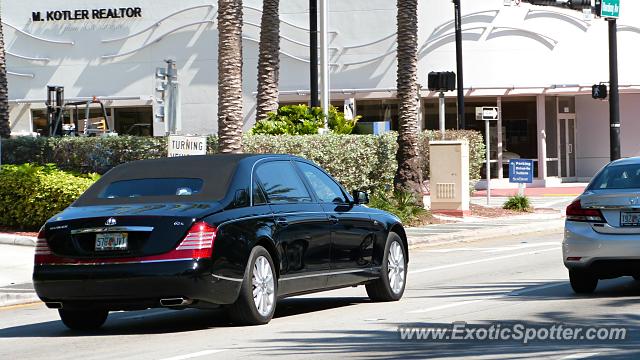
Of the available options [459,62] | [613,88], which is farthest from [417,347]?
[459,62]

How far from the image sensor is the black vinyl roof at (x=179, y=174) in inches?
479

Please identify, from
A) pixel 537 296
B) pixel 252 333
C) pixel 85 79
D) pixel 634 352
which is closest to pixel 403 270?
pixel 537 296

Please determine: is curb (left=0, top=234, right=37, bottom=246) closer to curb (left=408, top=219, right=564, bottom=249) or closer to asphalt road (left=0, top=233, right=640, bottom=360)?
asphalt road (left=0, top=233, right=640, bottom=360)

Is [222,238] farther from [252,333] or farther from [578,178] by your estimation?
[578,178]

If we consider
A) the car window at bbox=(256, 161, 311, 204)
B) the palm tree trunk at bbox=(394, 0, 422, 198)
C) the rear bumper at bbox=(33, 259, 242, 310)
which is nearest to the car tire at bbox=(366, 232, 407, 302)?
the car window at bbox=(256, 161, 311, 204)

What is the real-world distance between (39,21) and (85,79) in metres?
2.97

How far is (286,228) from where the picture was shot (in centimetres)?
1256

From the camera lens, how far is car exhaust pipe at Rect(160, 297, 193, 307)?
37.5ft

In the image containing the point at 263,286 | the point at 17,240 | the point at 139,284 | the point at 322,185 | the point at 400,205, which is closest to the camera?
the point at 139,284

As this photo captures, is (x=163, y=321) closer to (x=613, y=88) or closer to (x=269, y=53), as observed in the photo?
(x=269, y=53)

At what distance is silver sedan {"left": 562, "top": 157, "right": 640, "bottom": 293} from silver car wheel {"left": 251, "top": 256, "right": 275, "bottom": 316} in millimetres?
4051

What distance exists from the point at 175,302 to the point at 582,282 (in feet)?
17.9

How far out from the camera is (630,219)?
46.8 ft

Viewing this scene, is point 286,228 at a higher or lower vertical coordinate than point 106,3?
lower
